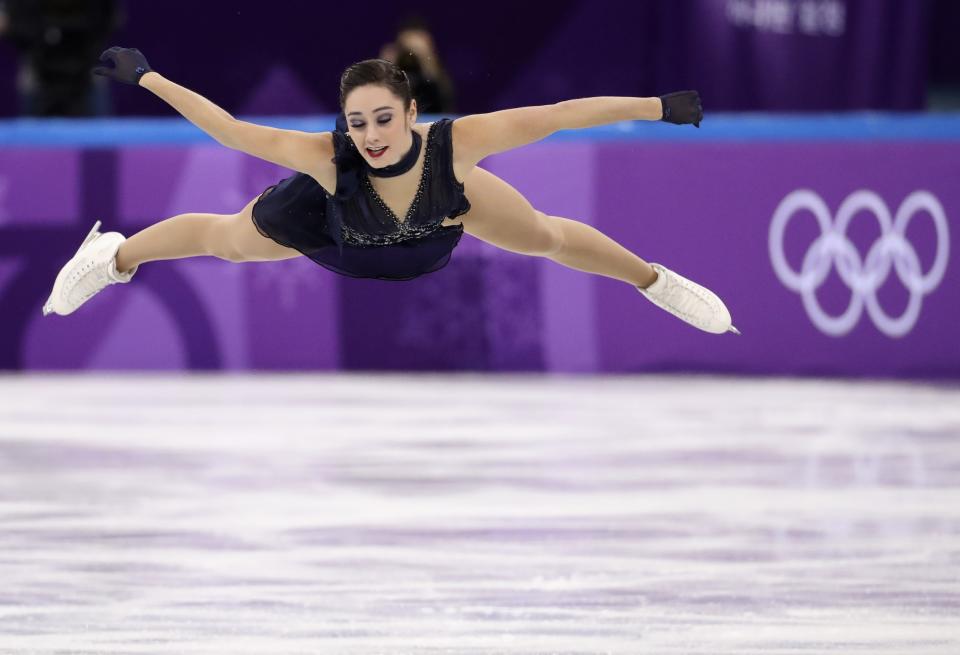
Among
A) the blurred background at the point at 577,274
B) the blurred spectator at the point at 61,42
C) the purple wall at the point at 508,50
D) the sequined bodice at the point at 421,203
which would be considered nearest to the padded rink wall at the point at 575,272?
the blurred background at the point at 577,274

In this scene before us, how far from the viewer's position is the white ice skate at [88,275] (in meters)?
5.38

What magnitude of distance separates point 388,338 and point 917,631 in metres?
5.37

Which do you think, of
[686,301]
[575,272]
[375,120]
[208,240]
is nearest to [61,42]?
[575,272]

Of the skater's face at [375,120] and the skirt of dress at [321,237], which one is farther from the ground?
the skater's face at [375,120]

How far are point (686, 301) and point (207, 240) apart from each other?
1.39 m

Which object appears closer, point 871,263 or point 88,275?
point 88,275

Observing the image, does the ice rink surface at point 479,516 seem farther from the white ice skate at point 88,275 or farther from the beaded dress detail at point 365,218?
the beaded dress detail at point 365,218

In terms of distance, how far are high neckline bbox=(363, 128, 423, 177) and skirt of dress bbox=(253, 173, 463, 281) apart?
0.22 m

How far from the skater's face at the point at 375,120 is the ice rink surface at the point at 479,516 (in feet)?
3.75

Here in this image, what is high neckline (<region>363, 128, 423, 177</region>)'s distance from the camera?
4871mm

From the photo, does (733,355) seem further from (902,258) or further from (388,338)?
(388,338)

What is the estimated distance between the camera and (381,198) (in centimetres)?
493

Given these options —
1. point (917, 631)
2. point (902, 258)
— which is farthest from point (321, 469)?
point (902, 258)

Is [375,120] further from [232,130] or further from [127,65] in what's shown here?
[127,65]
